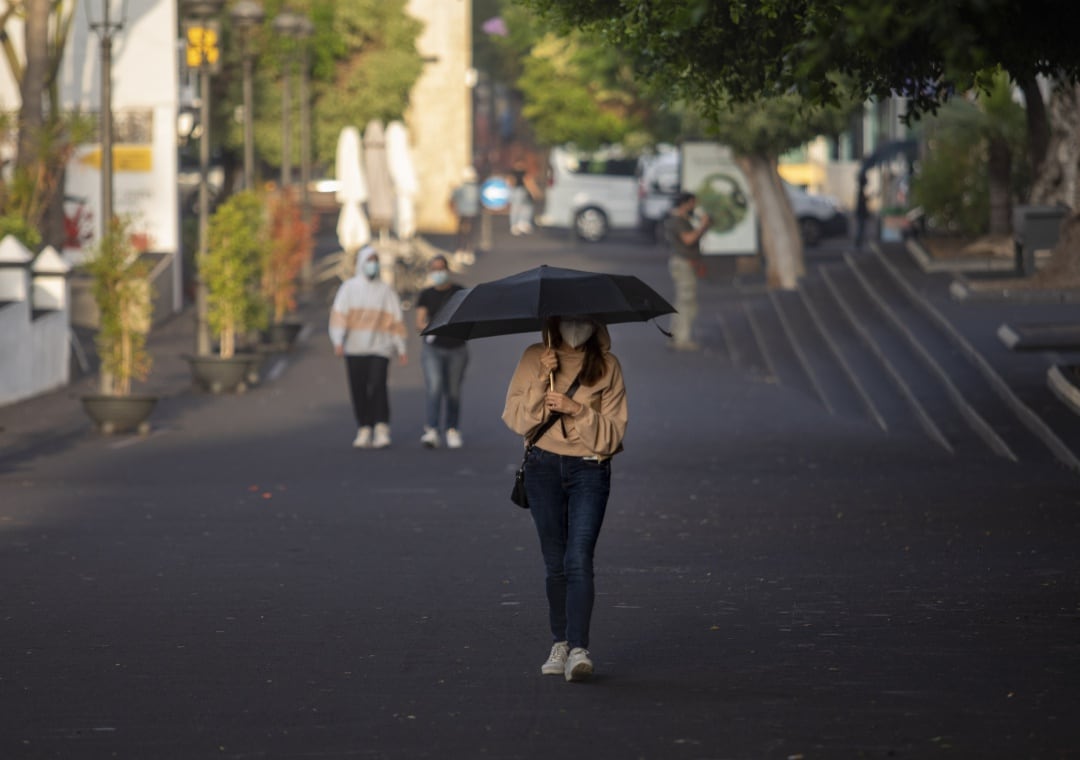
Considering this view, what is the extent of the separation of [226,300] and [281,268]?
6.67 metres

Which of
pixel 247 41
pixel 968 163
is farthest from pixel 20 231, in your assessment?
pixel 968 163

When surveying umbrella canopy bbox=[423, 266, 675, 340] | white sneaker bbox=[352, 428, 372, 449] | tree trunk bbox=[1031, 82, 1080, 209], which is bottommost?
white sneaker bbox=[352, 428, 372, 449]

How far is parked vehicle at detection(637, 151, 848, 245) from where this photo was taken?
4988 centimetres

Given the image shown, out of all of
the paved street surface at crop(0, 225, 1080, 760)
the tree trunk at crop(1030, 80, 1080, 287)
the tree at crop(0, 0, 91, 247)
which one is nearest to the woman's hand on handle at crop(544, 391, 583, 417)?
the paved street surface at crop(0, 225, 1080, 760)

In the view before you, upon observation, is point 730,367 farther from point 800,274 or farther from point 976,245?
point 800,274

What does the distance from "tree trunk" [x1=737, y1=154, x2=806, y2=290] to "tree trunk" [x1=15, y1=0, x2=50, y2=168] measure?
1335cm

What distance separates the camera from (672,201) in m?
51.4

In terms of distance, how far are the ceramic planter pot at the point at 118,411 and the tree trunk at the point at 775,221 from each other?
18551 mm

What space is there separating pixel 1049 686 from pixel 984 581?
2766 millimetres

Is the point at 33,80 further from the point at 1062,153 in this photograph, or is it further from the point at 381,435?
the point at 1062,153

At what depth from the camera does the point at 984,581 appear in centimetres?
1081

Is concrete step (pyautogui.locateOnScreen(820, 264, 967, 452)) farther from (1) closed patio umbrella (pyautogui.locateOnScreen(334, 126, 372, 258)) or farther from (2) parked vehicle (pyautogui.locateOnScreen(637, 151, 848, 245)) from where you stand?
(2) parked vehicle (pyautogui.locateOnScreen(637, 151, 848, 245))

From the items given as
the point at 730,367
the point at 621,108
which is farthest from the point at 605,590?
the point at 621,108

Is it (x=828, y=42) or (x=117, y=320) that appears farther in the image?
(x=117, y=320)
